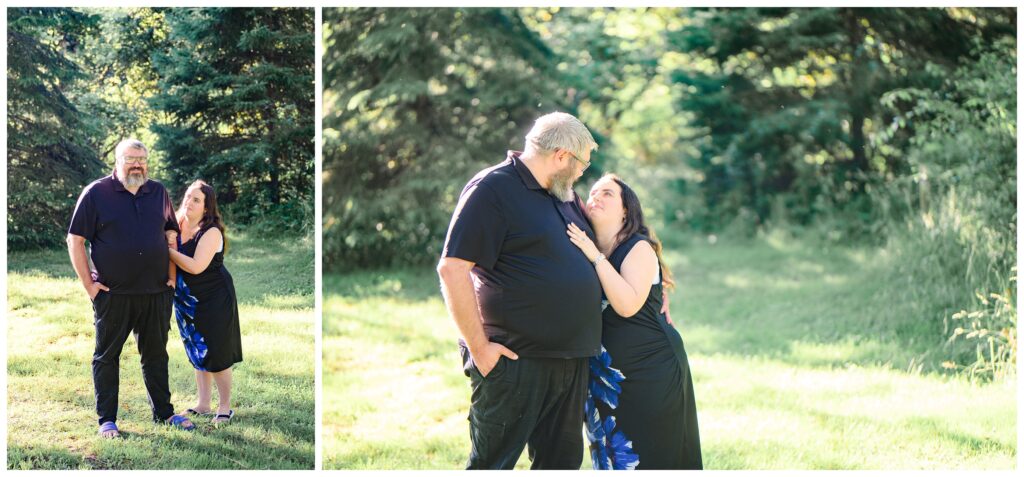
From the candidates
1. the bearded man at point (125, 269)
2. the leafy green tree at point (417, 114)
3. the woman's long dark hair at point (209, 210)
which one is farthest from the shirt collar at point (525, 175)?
the leafy green tree at point (417, 114)

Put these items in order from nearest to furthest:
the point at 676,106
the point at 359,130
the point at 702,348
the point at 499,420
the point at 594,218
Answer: the point at 499,420
the point at 594,218
the point at 702,348
the point at 359,130
the point at 676,106

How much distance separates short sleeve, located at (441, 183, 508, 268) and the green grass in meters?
1.34

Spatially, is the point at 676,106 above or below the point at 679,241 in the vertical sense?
above

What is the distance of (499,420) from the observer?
9.78ft

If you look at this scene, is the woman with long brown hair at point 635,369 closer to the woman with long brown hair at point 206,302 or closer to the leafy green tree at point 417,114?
the woman with long brown hair at point 206,302

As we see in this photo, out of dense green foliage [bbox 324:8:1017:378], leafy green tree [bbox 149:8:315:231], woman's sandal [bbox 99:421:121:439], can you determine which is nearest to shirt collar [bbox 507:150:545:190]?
leafy green tree [bbox 149:8:315:231]

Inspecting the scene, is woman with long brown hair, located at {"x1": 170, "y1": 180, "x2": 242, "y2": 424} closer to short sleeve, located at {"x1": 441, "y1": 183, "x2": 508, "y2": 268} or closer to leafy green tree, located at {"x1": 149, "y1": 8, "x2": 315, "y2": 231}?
leafy green tree, located at {"x1": 149, "y1": 8, "x2": 315, "y2": 231}

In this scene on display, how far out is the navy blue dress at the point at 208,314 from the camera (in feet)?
12.2

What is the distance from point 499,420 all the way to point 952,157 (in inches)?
219

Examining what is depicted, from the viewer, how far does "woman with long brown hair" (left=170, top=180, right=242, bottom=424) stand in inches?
147

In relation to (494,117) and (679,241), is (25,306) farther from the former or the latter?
(679,241)

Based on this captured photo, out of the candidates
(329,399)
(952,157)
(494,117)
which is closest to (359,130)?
(494,117)

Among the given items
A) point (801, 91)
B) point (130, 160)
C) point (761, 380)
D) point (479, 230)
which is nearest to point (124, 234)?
point (130, 160)

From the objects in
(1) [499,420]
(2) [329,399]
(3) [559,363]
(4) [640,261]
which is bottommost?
(2) [329,399]
